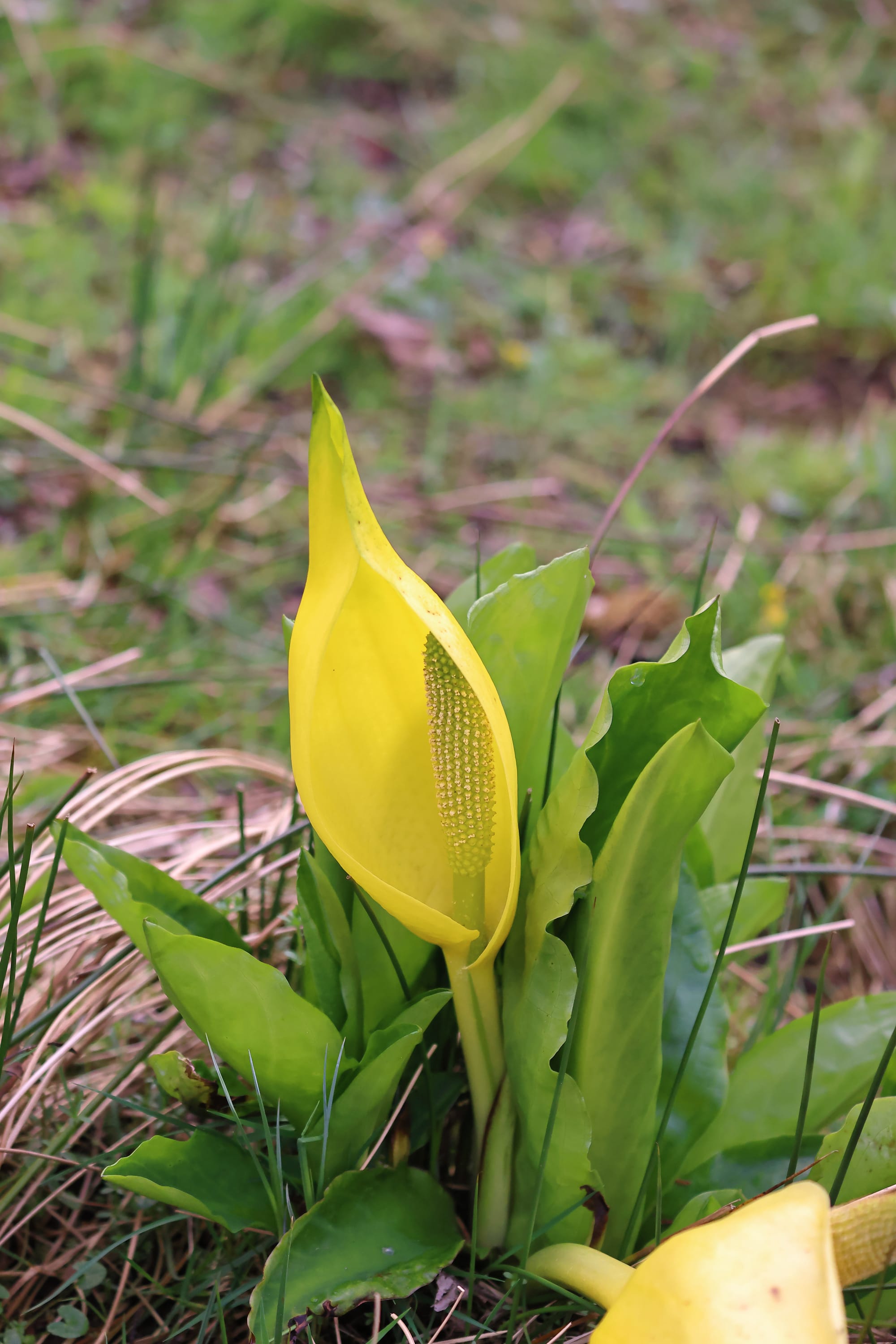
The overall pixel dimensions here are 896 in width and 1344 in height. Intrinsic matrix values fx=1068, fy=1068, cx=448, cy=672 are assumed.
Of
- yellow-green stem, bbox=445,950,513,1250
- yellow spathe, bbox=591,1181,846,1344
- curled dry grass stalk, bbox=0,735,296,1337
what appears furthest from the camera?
curled dry grass stalk, bbox=0,735,296,1337

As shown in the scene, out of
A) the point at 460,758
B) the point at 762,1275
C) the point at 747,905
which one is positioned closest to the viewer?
the point at 762,1275

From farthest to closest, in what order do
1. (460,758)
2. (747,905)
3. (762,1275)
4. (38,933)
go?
(747,905) < (38,933) < (460,758) < (762,1275)

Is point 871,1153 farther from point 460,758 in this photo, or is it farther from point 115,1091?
point 115,1091

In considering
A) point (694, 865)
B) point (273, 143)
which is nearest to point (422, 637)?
point (694, 865)

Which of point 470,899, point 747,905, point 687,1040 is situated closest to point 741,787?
point 747,905

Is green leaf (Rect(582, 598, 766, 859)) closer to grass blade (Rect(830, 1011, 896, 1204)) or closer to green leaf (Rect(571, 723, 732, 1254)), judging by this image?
green leaf (Rect(571, 723, 732, 1254))

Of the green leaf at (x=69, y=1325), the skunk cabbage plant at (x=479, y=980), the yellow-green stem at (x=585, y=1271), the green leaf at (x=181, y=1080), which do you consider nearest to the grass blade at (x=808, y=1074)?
the skunk cabbage plant at (x=479, y=980)

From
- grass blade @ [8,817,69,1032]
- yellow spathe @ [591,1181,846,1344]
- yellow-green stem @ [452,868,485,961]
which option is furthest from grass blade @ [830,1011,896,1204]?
grass blade @ [8,817,69,1032]
